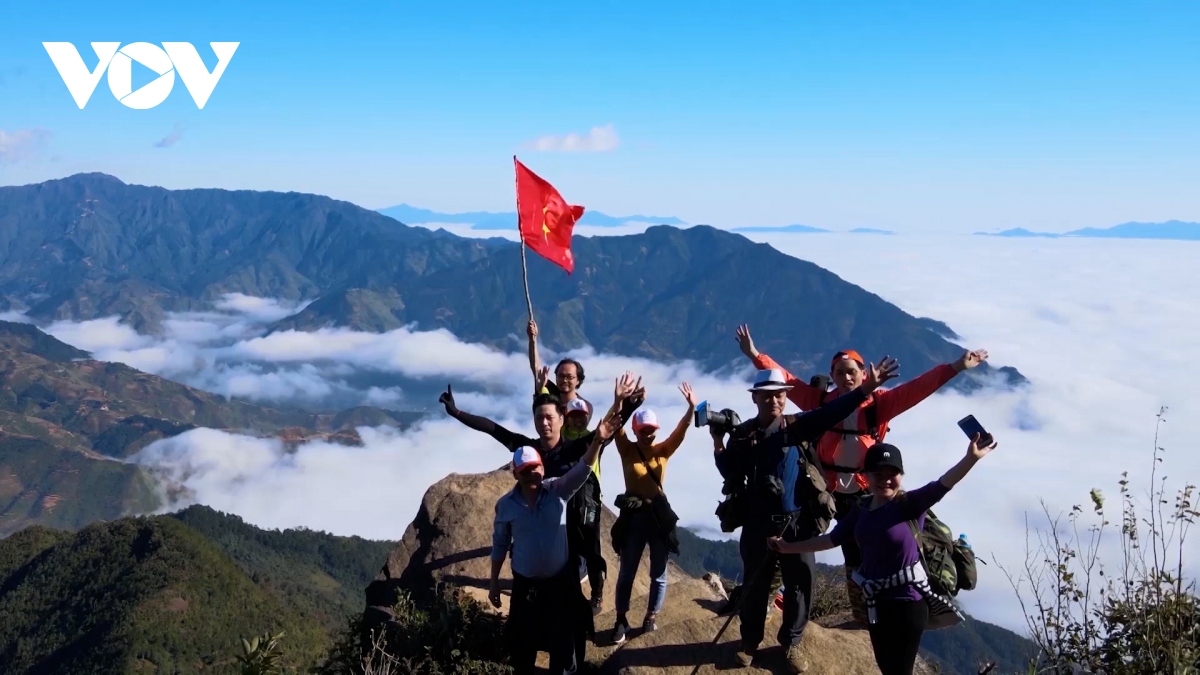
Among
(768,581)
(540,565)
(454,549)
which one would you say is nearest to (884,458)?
(768,581)

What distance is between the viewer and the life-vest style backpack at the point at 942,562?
6.49 meters

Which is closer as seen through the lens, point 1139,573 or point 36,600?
point 1139,573

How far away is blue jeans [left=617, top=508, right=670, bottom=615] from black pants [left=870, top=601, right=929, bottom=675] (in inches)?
97.3

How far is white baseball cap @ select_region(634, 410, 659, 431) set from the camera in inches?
326

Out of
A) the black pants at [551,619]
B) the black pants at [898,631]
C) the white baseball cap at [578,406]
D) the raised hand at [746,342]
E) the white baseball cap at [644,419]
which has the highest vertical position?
the raised hand at [746,342]

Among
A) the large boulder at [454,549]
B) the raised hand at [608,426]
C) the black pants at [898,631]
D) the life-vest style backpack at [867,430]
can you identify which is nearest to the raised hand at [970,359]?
the life-vest style backpack at [867,430]

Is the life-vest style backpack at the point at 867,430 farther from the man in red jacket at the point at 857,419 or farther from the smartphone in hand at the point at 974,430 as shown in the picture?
the smartphone in hand at the point at 974,430

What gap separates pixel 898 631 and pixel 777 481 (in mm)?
1524

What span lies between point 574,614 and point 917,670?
143 inches

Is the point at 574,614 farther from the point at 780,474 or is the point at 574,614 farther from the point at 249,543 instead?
the point at 249,543

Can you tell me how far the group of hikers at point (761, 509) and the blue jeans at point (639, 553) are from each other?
0.01 meters

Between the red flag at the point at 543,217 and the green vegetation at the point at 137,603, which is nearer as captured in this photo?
the red flag at the point at 543,217

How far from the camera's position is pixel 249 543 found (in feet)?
503

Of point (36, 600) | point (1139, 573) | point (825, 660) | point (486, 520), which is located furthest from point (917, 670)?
point (36, 600)
